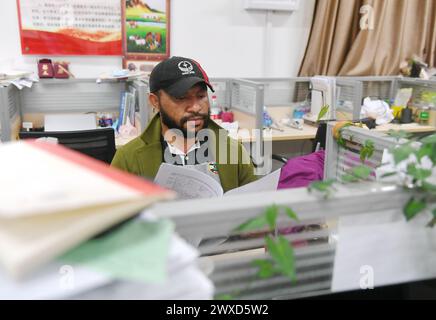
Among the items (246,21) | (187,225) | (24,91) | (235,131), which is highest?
(246,21)

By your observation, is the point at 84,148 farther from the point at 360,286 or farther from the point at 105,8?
the point at 360,286

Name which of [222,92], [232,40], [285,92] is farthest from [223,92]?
[285,92]

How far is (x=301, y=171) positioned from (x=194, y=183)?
0.43m

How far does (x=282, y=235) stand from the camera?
1.93ft

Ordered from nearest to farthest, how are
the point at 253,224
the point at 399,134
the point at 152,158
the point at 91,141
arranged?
the point at 253,224, the point at 399,134, the point at 152,158, the point at 91,141

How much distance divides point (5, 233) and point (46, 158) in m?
0.14

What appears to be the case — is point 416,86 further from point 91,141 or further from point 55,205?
point 55,205

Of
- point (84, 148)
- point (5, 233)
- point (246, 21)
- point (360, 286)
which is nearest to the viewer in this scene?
point (5, 233)

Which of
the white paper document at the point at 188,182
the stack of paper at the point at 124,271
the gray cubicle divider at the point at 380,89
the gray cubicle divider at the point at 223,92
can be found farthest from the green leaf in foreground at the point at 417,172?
the gray cubicle divider at the point at 380,89

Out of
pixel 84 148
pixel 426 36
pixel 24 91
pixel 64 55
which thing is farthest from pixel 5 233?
pixel 426 36

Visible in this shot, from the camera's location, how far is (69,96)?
3.39 m

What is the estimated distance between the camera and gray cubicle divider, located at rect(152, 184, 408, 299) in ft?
1.76

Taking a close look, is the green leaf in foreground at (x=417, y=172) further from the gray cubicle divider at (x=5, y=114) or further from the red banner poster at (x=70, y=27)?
the red banner poster at (x=70, y=27)

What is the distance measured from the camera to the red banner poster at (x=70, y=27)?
346 centimetres
